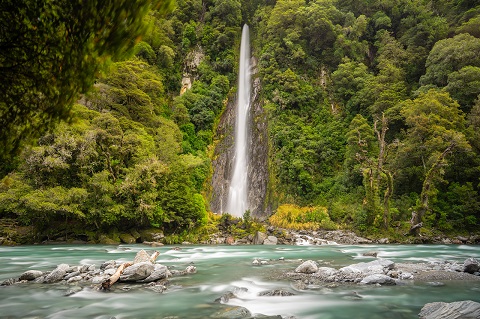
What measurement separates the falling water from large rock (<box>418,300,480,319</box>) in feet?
79.6

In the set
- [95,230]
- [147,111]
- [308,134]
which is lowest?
[95,230]

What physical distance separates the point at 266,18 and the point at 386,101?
2291 cm

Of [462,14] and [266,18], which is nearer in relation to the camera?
[462,14]

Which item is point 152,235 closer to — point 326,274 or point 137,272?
point 137,272

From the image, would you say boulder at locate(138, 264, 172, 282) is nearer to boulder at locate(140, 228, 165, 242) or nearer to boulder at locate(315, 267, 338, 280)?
boulder at locate(315, 267, 338, 280)

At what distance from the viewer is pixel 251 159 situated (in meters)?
32.3

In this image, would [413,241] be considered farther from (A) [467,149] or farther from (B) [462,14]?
(B) [462,14]

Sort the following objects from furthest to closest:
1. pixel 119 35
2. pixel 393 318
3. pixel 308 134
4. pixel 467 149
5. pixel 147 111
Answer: pixel 308 134 → pixel 147 111 → pixel 467 149 → pixel 393 318 → pixel 119 35

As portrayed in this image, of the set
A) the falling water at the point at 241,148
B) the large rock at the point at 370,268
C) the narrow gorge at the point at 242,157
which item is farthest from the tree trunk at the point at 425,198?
the falling water at the point at 241,148

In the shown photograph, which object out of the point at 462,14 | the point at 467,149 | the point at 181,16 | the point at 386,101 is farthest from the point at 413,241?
the point at 181,16

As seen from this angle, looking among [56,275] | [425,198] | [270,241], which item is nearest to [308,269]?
[56,275]

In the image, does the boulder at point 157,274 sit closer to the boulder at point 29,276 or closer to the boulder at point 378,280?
the boulder at point 29,276

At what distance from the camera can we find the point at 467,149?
63.9 feet

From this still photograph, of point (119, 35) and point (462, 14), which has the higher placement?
point (462, 14)
